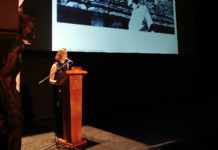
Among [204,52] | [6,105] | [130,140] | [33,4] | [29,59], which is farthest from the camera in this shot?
[204,52]

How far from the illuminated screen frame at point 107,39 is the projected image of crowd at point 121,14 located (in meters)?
0.09

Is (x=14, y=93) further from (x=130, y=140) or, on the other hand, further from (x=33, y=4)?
(x=33, y=4)

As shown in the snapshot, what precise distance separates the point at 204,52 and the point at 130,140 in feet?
13.6

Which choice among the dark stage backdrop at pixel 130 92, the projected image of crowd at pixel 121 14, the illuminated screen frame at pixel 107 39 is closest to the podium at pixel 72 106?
the dark stage backdrop at pixel 130 92

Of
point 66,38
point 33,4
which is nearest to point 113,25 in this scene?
point 66,38

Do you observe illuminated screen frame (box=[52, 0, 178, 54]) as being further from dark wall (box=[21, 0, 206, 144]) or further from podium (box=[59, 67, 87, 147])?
podium (box=[59, 67, 87, 147])

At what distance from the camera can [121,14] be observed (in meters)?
3.88

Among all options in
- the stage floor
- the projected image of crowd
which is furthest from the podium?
the projected image of crowd

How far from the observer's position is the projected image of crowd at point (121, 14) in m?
3.32

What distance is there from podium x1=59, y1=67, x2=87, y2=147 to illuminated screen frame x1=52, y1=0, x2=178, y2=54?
4.10 ft

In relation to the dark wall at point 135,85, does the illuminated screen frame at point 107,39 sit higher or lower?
higher

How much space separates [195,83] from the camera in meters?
5.79

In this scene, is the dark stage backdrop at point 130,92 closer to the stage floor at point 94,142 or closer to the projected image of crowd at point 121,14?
the stage floor at point 94,142

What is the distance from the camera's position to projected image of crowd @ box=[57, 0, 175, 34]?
3.32m
